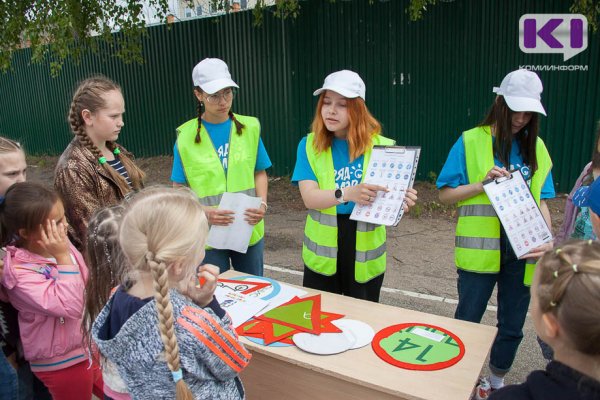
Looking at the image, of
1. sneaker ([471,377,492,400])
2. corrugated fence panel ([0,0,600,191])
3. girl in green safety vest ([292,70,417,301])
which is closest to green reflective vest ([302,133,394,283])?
girl in green safety vest ([292,70,417,301])

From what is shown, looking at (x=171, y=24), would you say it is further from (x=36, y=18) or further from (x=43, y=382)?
(x=43, y=382)

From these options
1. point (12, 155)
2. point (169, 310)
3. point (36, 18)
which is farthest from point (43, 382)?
point (36, 18)

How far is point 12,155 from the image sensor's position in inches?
95.9

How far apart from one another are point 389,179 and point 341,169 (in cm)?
31

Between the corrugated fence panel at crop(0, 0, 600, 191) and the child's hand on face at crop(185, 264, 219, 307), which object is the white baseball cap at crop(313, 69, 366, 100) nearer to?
the child's hand on face at crop(185, 264, 219, 307)

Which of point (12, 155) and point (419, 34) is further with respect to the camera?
point (419, 34)

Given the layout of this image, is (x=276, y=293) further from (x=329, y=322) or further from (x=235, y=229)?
(x=235, y=229)

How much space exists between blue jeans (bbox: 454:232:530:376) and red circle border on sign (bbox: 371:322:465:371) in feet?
2.42

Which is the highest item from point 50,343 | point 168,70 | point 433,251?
point 168,70

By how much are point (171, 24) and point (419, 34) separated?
17.2ft

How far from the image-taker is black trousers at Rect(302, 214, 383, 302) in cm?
266

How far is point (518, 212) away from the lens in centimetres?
247

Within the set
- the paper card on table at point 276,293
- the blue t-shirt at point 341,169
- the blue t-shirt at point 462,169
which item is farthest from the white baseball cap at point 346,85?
the paper card on table at point 276,293

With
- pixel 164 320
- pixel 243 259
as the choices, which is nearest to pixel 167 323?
pixel 164 320
